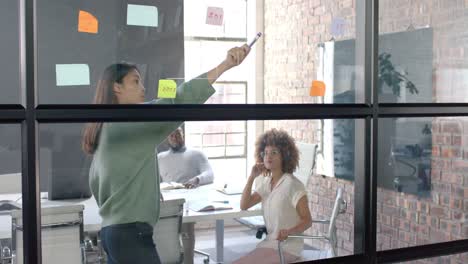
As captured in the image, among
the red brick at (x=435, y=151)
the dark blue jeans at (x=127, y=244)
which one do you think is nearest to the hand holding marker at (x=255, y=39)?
the dark blue jeans at (x=127, y=244)

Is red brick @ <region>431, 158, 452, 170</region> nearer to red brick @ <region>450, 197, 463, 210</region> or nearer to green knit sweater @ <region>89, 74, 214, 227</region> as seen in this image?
red brick @ <region>450, 197, 463, 210</region>

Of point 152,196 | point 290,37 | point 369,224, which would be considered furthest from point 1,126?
point 290,37

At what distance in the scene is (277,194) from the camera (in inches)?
80.5

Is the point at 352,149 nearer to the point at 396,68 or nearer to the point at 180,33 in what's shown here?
the point at 396,68

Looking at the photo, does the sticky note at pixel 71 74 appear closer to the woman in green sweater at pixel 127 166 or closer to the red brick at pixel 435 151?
the woman in green sweater at pixel 127 166

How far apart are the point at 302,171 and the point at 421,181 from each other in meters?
0.57

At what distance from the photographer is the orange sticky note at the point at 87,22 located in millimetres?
1578

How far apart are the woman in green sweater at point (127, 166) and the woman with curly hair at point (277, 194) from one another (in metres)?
0.42

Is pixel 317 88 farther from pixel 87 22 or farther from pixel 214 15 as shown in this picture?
pixel 87 22

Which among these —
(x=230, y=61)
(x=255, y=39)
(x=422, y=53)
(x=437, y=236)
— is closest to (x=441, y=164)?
(x=437, y=236)

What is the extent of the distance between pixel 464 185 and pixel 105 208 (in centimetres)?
164

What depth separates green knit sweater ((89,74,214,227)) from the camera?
163 cm

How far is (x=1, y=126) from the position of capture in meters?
1.43

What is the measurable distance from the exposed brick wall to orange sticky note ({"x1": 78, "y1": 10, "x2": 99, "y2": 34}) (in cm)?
65
